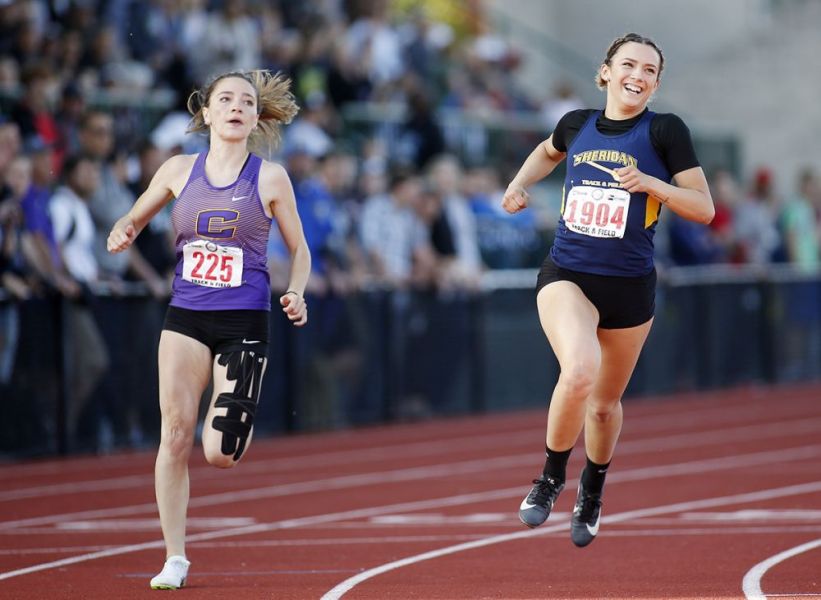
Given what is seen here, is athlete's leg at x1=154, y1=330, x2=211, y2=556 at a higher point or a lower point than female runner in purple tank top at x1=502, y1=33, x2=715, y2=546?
lower

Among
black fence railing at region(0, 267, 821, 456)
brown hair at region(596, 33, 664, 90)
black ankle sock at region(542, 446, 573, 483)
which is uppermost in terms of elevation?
brown hair at region(596, 33, 664, 90)

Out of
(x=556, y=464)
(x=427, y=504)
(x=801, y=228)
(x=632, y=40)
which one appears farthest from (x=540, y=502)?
(x=801, y=228)

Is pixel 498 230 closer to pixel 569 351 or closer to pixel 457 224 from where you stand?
pixel 457 224

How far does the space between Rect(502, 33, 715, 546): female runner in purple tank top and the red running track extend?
2.10ft

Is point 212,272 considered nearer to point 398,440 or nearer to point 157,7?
point 398,440

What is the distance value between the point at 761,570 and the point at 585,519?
0.90 meters

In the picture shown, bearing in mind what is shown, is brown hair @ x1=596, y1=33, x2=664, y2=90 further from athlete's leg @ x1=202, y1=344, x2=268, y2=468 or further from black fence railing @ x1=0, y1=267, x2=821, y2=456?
black fence railing @ x1=0, y1=267, x2=821, y2=456

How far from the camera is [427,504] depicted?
1111 centimetres

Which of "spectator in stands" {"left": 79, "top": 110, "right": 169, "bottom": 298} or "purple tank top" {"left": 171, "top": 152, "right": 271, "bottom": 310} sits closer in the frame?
"purple tank top" {"left": 171, "top": 152, "right": 271, "bottom": 310}

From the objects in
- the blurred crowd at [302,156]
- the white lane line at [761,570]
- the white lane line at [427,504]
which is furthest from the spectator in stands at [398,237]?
the white lane line at [761,570]

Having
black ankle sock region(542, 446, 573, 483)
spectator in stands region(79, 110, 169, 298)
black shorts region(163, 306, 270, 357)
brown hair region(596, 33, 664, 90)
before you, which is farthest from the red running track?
brown hair region(596, 33, 664, 90)

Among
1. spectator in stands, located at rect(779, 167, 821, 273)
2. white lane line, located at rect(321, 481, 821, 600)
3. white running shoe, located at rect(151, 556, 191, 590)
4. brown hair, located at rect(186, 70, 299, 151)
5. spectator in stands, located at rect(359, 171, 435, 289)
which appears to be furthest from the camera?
spectator in stands, located at rect(779, 167, 821, 273)

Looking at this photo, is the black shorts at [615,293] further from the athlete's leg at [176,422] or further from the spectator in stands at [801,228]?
the spectator in stands at [801,228]

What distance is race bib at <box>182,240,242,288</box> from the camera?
7.52 m
